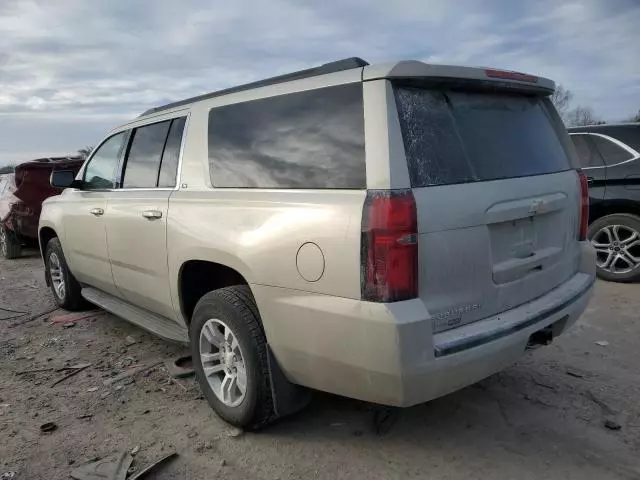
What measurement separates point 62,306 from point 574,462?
518 centimetres

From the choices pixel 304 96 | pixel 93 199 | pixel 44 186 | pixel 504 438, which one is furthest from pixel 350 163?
pixel 44 186

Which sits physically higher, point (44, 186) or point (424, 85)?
point (424, 85)

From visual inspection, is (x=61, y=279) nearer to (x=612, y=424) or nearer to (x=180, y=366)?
(x=180, y=366)

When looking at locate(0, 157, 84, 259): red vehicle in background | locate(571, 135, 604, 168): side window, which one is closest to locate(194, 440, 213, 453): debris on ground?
locate(571, 135, 604, 168): side window

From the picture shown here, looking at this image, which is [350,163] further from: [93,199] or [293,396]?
[93,199]

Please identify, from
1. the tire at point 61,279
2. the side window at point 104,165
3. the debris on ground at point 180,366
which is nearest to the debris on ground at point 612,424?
the debris on ground at point 180,366

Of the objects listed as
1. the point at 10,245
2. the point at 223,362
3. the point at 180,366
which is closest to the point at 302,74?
the point at 223,362

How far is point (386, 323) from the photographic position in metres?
2.35

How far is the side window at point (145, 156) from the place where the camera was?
402 centimetres

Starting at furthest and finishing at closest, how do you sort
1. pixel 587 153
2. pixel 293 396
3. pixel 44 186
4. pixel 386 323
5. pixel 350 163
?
pixel 44 186 < pixel 587 153 < pixel 293 396 < pixel 350 163 < pixel 386 323

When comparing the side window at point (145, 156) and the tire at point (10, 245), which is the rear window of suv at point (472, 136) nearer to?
the side window at point (145, 156)

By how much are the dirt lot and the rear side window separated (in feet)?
4.73

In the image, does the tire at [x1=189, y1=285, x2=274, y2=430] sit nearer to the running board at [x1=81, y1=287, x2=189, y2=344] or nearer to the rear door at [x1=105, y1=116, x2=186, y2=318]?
the running board at [x1=81, y1=287, x2=189, y2=344]

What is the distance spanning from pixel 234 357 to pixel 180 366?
1233 mm
